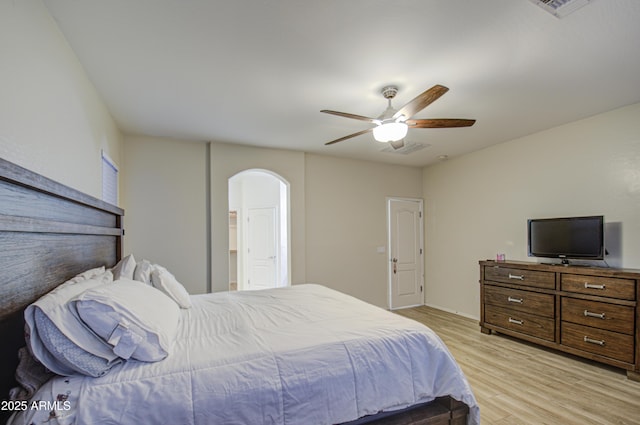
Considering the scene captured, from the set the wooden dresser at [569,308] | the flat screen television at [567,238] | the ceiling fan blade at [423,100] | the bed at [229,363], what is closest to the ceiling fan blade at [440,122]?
the ceiling fan blade at [423,100]

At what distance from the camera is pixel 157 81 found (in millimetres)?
2445

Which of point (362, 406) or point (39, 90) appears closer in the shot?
point (362, 406)

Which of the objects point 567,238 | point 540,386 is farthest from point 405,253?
point 540,386

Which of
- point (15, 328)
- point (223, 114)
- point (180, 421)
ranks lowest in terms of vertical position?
point (180, 421)

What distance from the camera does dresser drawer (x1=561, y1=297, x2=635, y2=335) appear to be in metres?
2.71

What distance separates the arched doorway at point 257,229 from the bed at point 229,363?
13.0ft

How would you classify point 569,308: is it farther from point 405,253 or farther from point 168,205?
point 168,205

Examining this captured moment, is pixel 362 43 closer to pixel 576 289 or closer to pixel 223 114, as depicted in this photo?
pixel 223 114

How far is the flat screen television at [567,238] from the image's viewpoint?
3.08 metres

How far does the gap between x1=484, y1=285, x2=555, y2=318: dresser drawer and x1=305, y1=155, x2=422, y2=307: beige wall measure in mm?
→ 1786

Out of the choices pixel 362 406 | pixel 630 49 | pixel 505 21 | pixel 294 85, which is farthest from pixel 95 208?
pixel 630 49

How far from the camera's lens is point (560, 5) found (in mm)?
1646

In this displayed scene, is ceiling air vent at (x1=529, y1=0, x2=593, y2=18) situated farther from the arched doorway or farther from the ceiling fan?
the arched doorway

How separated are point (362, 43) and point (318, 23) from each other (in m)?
0.35
